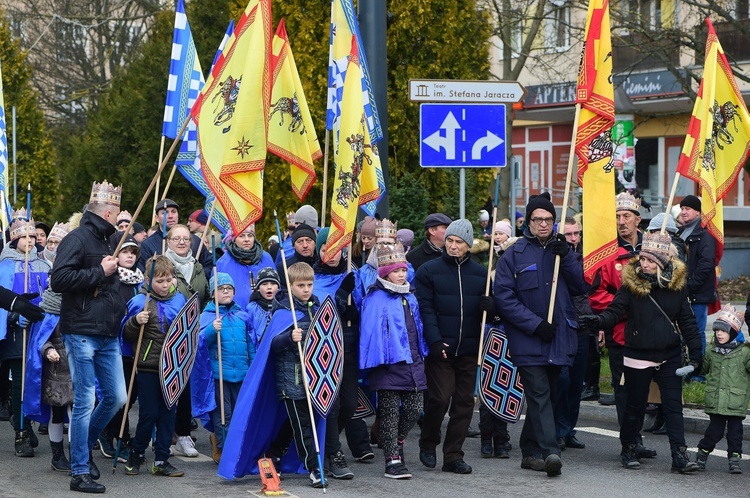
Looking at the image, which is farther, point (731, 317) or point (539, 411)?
point (731, 317)

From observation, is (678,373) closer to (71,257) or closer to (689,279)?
(689,279)

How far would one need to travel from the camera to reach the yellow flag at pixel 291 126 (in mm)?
11742

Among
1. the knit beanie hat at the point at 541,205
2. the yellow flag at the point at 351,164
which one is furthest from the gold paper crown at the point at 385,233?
the knit beanie hat at the point at 541,205

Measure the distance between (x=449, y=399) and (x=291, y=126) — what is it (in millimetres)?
3799

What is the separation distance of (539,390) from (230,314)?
8.01 ft

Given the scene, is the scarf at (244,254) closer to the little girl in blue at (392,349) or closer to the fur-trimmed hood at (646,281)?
the little girl in blue at (392,349)

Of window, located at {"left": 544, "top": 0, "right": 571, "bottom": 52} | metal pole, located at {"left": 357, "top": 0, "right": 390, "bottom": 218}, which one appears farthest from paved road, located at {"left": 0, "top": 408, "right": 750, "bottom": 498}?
window, located at {"left": 544, "top": 0, "right": 571, "bottom": 52}

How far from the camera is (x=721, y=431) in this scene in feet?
29.6

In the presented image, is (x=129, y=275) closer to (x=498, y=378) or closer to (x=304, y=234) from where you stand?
(x=304, y=234)

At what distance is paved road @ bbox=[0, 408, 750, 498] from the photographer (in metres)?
8.27

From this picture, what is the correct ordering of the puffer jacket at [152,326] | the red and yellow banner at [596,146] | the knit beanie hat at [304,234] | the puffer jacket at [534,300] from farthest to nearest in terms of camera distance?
the knit beanie hat at [304,234]
the red and yellow banner at [596,146]
the puffer jacket at [534,300]
the puffer jacket at [152,326]

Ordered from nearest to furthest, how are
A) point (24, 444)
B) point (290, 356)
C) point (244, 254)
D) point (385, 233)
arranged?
point (290, 356), point (385, 233), point (24, 444), point (244, 254)

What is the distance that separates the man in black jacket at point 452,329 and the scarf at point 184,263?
2080 mm

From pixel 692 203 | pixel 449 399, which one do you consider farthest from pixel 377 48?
pixel 449 399
